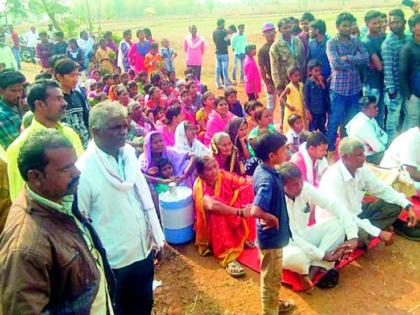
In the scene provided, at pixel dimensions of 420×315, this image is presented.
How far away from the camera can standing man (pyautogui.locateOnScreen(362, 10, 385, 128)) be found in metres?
6.54

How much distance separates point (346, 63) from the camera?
622 cm

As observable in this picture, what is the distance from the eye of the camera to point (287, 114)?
6.82m

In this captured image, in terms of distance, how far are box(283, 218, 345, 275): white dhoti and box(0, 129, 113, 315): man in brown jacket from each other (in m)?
2.34

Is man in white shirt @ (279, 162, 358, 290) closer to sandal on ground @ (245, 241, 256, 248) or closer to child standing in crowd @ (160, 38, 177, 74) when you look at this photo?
sandal on ground @ (245, 241, 256, 248)

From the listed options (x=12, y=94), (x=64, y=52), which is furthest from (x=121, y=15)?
(x=12, y=94)

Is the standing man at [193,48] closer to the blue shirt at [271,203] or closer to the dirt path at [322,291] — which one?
the dirt path at [322,291]

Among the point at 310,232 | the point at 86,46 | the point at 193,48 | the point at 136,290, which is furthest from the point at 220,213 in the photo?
the point at 86,46

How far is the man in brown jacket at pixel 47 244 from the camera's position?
1.58m

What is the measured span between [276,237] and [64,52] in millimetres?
11536

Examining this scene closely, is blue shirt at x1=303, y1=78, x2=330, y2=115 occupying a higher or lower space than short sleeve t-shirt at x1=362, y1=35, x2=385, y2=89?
lower

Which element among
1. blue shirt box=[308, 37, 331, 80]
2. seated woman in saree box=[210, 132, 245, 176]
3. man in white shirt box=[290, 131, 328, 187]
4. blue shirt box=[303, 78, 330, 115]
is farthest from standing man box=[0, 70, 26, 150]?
blue shirt box=[308, 37, 331, 80]

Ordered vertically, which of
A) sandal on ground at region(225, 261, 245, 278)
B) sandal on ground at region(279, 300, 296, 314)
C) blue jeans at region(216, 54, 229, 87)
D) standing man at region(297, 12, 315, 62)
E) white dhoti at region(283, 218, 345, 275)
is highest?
standing man at region(297, 12, 315, 62)

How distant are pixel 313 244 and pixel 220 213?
102cm

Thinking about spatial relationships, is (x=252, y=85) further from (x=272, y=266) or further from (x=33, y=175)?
(x=33, y=175)
